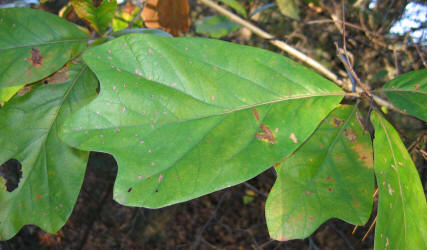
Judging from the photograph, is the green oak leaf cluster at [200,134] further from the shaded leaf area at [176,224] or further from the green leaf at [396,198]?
the shaded leaf area at [176,224]

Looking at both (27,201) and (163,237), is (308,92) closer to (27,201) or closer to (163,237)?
(27,201)

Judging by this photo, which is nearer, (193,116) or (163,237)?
(193,116)

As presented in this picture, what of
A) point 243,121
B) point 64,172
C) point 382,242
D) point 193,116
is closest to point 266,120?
point 243,121

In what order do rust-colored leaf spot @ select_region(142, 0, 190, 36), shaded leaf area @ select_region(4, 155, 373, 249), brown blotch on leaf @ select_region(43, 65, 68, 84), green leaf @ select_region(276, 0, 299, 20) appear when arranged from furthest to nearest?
shaded leaf area @ select_region(4, 155, 373, 249) → green leaf @ select_region(276, 0, 299, 20) → rust-colored leaf spot @ select_region(142, 0, 190, 36) → brown blotch on leaf @ select_region(43, 65, 68, 84)

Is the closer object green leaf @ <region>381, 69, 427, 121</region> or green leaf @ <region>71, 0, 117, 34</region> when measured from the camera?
green leaf @ <region>381, 69, 427, 121</region>

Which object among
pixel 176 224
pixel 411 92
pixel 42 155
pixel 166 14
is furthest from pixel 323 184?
pixel 176 224

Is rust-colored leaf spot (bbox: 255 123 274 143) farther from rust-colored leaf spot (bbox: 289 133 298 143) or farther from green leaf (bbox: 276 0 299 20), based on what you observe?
green leaf (bbox: 276 0 299 20)

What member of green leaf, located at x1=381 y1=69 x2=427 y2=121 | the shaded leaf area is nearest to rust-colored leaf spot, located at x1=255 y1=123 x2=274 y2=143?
green leaf, located at x1=381 y1=69 x2=427 y2=121

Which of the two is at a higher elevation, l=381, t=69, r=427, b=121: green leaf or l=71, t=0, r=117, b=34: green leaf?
l=381, t=69, r=427, b=121: green leaf
